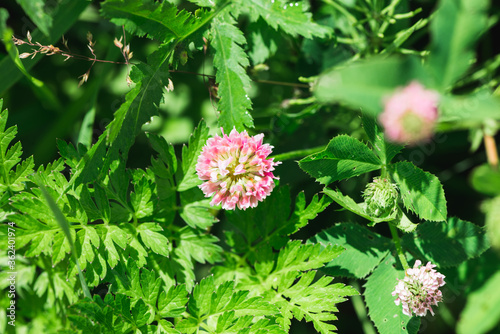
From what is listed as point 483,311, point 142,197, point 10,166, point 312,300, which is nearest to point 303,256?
point 312,300

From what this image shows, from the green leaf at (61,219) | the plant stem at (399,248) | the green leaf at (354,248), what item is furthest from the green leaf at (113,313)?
the plant stem at (399,248)

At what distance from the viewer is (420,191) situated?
149 cm

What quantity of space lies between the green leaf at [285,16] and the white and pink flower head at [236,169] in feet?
1.53

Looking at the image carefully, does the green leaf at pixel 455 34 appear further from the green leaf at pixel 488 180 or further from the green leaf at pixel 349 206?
the green leaf at pixel 349 206

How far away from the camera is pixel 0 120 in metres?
1.57

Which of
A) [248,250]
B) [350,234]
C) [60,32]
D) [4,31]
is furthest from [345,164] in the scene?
[60,32]

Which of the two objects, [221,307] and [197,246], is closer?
[221,307]

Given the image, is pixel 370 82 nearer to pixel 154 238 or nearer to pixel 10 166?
pixel 154 238

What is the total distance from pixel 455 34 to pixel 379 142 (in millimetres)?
678

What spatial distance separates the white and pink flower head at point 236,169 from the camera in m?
1.45

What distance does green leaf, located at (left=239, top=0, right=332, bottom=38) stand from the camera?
5.32 feet

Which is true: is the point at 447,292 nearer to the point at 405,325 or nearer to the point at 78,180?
the point at 405,325

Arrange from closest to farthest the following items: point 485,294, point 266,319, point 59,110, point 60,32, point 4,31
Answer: point 485,294, point 4,31, point 266,319, point 60,32, point 59,110

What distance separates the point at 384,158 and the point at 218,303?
76 cm
